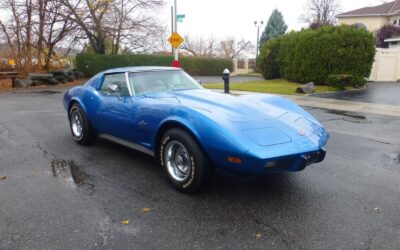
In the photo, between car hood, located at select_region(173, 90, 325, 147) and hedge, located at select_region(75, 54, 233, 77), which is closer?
car hood, located at select_region(173, 90, 325, 147)

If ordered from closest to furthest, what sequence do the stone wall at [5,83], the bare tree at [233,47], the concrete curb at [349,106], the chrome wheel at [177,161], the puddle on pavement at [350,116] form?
the chrome wheel at [177,161]
the puddle on pavement at [350,116]
the concrete curb at [349,106]
the stone wall at [5,83]
the bare tree at [233,47]

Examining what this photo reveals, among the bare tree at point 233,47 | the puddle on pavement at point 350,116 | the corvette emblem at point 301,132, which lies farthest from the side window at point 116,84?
the bare tree at point 233,47

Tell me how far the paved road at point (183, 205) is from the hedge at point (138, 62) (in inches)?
814

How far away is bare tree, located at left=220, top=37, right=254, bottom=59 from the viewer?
204ft

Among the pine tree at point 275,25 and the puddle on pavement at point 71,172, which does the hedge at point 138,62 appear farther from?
the puddle on pavement at point 71,172

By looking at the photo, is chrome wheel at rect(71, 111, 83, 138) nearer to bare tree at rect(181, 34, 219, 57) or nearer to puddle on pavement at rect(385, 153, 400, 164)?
puddle on pavement at rect(385, 153, 400, 164)

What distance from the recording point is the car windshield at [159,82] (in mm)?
4715

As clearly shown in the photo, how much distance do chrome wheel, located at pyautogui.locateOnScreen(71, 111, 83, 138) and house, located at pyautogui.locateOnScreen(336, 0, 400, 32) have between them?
43472mm

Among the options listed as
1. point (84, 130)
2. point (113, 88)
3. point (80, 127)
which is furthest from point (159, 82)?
point (80, 127)

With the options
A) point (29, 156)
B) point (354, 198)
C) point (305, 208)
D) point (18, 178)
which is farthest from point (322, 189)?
point (29, 156)

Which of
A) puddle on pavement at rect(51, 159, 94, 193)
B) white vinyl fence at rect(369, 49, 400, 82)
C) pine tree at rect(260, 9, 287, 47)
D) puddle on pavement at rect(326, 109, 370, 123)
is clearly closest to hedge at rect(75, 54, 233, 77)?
pine tree at rect(260, 9, 287, 47)

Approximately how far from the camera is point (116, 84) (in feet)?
16.3

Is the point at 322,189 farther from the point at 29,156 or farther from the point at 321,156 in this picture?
the point at 29,156

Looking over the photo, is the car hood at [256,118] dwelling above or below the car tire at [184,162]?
above
